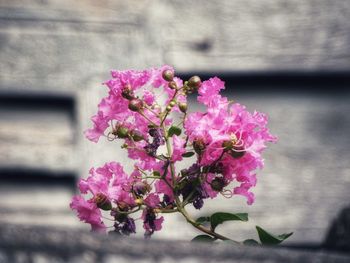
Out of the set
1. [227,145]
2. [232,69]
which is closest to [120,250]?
[227,145]

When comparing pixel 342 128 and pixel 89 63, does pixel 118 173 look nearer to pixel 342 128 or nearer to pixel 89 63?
pixel 89 63

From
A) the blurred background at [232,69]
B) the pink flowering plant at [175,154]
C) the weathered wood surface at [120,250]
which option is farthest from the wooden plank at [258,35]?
the weathered wood surface at [120,250]

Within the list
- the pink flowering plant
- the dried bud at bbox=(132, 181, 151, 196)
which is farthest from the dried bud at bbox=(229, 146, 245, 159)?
the dried bud at bbox=(132, 181, 151, 196)

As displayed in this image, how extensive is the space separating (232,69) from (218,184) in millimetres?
611

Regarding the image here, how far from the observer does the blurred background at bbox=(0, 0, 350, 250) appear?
3.90 ft

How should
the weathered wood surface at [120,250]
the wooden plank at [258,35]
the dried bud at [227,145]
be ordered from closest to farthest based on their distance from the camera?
the weathered wood surface at [120,250]
the dried bud at [227,145]
the wooden plank at [258,35]

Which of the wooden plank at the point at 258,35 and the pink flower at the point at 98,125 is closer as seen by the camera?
the pink flower at the point at 98,125

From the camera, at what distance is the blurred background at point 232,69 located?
119 centimetres

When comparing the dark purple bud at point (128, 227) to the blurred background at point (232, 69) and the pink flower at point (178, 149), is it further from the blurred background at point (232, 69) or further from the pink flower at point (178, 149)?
the blurred background at point (232, 69)

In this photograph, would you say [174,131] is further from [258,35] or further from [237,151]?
[258,35]

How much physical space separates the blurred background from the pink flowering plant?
0.54m

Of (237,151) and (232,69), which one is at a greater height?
(232,69)

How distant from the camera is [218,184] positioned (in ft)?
2.04

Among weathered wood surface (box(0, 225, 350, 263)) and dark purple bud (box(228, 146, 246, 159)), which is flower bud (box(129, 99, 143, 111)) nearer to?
dark purple bud (box(228, 146, 246, 159))
